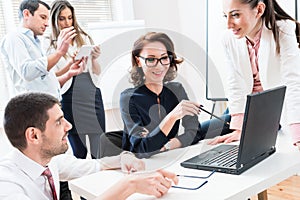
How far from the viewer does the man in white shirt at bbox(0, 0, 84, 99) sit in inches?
70.9

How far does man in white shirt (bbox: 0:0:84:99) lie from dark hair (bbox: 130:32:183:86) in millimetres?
689

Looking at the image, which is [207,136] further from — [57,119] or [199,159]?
[57,119]

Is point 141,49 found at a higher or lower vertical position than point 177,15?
lower

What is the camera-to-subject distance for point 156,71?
4.03ft

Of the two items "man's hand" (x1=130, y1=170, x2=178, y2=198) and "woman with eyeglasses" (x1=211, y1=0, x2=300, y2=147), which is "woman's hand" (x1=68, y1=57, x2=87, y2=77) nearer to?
"woman with eyeglasses" (x1=211, y1=0, x2=300, y2=147)

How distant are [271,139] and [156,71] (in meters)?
0.45

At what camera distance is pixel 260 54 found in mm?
1334

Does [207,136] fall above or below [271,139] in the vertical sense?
below

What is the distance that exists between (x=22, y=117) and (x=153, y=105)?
1.64 feet

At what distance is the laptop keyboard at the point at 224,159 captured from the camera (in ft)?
3.24

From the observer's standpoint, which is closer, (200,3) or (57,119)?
(57,119)

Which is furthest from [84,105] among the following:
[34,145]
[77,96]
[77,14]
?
[77,14]

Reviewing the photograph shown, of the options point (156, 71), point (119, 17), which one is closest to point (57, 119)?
point (156, 71)

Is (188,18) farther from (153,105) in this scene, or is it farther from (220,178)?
(220,178)
